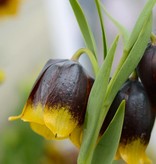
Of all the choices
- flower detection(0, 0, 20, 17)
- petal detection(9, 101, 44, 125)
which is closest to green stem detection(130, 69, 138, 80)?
petal detection(9, 101, 44, 125)

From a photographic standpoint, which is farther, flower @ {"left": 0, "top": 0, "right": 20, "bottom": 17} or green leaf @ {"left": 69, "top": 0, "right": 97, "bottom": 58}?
flower @ {"left": 0, "top": 0, "right": 20, "bottom": 17}

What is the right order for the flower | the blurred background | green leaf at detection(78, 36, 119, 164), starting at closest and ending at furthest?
1. green leaf at detection(78, 36, 119, 164)
2. the flower
3. the blurred background

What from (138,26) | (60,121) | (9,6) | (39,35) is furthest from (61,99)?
(39,35)

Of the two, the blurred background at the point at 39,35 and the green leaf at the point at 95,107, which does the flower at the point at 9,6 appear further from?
Answer: the green leaf at the point at 95,107

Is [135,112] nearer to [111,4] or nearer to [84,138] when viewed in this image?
[84,138]

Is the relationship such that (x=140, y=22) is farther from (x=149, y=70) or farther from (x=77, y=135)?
(x=77, y=135)

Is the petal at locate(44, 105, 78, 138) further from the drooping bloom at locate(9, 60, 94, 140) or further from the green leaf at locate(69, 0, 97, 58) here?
the green leaf at locate(69, 0, 97, 58)
